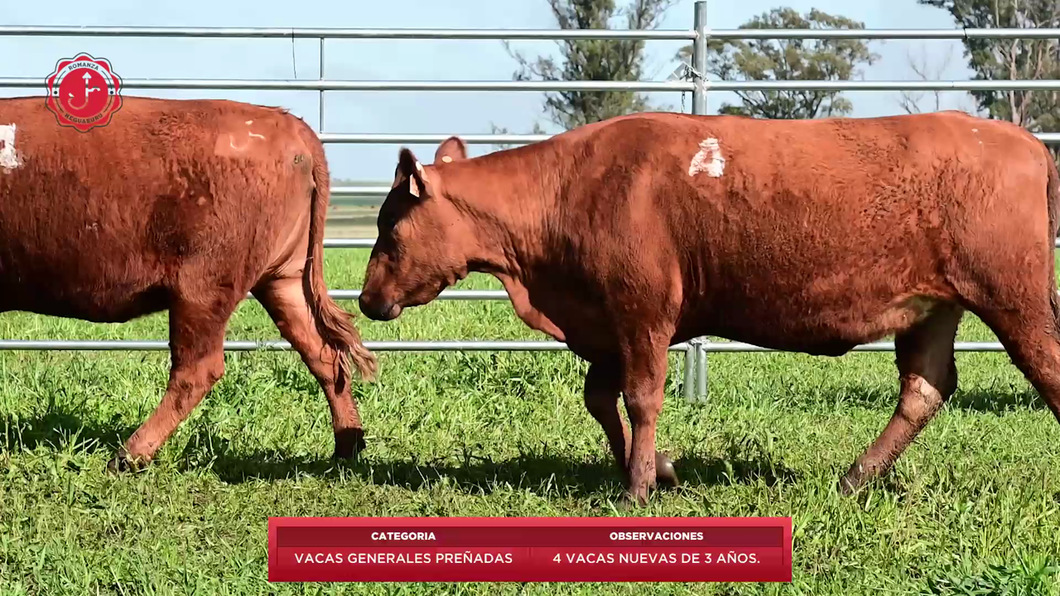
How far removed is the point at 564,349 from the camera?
752 cm

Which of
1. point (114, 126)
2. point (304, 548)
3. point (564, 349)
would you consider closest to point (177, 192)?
point (114, 126)

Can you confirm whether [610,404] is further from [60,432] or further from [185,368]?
[60,432]

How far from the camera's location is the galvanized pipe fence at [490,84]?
705cm

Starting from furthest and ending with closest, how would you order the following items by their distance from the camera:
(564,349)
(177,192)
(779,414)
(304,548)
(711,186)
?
(564,349) → (779,414) → (177,192) → (711,186) → (304,548)

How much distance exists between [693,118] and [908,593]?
2092mm

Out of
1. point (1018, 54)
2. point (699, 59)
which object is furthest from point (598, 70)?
point (699, 59)

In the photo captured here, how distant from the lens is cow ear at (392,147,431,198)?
4941 mm

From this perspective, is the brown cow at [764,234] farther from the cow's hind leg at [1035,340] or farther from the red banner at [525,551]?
the red banner at [525,551]

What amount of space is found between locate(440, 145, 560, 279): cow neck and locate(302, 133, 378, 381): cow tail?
0.80 meters

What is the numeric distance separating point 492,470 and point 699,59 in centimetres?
307

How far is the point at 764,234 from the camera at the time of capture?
4.75m

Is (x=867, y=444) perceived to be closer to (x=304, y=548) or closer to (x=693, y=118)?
(x=693, y=118)

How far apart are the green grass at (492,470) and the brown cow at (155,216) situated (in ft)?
1.89

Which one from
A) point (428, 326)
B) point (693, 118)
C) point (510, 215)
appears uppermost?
point (693, 118)
